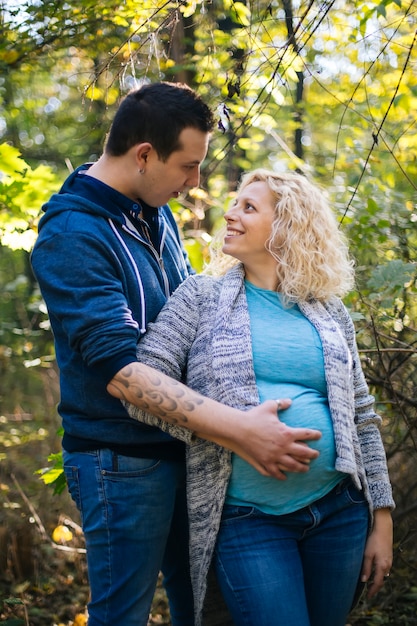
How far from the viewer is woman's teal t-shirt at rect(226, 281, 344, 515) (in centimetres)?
210

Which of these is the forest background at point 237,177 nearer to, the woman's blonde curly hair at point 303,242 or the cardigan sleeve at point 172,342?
A: the woman's blonde curly hair at point 303,242

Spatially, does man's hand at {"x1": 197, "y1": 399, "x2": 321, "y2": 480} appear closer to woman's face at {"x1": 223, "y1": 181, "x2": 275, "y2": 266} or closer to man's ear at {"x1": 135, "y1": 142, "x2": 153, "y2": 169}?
woman's face at {"x1": 223, "y1": 181, "x2": 275, "y2": 266}

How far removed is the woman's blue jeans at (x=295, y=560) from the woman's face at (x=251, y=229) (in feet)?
2.79

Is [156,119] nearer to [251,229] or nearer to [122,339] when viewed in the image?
[251,229]

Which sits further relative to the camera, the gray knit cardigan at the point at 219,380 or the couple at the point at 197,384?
the gray knit cardigan at the point at 219,380

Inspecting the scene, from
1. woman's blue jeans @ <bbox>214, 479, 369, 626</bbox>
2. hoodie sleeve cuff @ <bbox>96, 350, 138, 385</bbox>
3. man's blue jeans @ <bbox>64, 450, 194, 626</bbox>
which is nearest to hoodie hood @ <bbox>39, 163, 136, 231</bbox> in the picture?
hoodie sleeve cuff @ <bbox>96, 350, 138, 385</bbox>

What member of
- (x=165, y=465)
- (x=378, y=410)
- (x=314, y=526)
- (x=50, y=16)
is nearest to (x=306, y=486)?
(x=314, y=526)

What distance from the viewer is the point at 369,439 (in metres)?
2.39

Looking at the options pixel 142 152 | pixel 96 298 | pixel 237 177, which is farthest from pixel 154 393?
pixel 237 177

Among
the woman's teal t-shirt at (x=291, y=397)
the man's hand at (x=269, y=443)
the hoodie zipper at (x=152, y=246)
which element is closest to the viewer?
the man's hand at (x=269, y=443)

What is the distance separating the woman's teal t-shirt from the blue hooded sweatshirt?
0.32 m

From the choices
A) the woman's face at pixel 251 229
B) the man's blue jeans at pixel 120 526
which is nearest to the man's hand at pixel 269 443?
the man's blue jeans at pixel 120 526

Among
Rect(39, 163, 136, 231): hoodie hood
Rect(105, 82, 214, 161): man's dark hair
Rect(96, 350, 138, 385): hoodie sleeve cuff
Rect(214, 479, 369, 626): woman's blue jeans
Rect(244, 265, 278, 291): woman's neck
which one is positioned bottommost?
Rect(214, 479, 369, 626): woman's blue jeans

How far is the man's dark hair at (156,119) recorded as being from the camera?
2307 mm
